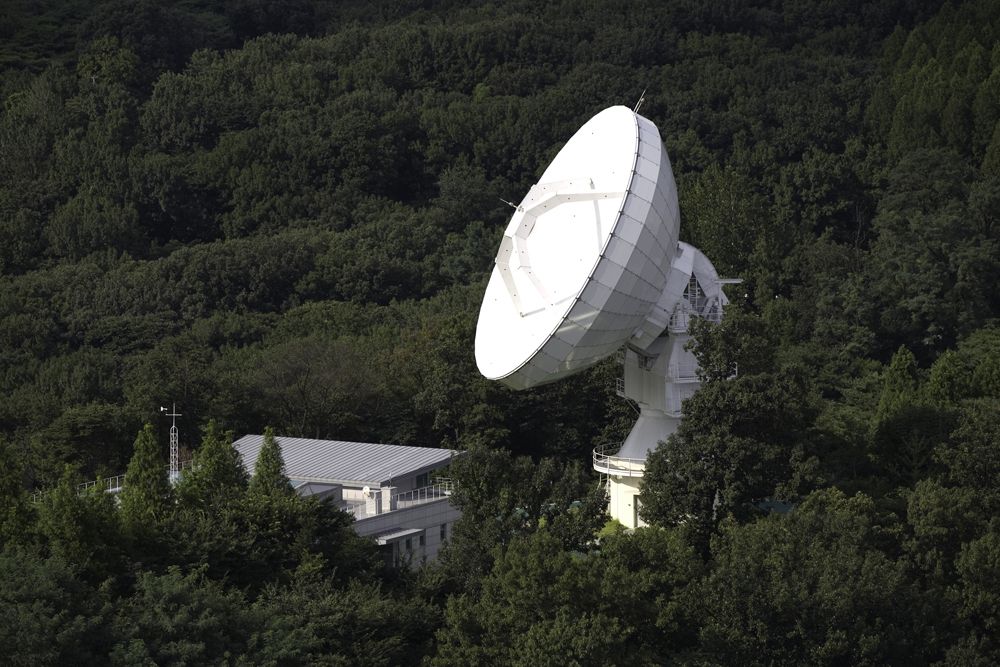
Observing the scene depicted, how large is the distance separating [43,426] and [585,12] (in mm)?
62624

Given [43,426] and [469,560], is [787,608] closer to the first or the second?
[469,560]

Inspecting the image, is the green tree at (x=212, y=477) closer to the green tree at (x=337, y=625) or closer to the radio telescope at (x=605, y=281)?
the green tree at (x=337, y=625)

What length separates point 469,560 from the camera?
38.6m

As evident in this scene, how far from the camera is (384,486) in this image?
1807 inches

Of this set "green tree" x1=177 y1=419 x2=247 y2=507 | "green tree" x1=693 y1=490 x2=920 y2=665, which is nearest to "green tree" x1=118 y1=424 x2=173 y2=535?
"green tree" x1=177 y1=419 x2=247 y2=507

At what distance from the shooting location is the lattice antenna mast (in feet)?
154

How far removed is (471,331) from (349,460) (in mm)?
6969

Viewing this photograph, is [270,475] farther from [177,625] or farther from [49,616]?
[49,616]

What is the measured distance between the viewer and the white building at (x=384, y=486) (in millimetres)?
43719

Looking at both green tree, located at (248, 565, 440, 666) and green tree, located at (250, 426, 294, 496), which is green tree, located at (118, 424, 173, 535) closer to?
green tree, located at (250, 426, 294, 496)

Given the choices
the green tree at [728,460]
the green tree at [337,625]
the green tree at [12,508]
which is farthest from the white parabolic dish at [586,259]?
the green tree at [12,508]

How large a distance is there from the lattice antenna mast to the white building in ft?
5.76

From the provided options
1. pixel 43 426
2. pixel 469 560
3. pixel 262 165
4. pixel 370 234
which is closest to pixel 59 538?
pixel 469 560

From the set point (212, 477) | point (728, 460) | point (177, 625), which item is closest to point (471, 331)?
point (728, 460)
